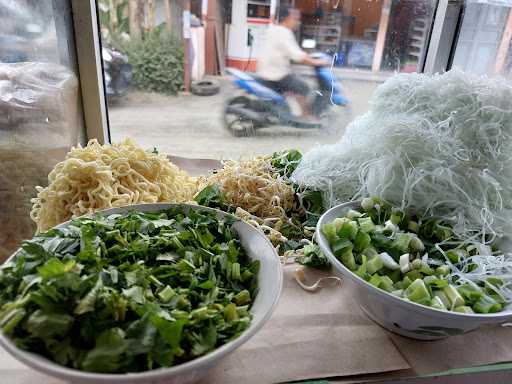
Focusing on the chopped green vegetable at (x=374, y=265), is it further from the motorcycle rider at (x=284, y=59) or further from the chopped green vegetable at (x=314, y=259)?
the motorcycle rider at (x=284, y=59)

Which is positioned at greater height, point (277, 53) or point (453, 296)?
point (277, 53)

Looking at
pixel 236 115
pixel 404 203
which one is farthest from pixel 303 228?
pixel 236 115

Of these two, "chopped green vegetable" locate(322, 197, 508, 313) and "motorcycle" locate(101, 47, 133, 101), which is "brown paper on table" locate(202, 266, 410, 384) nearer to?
"chopped green vegetable" locate(322, 197, 508, 313)

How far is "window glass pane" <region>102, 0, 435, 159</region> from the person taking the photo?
139 cm

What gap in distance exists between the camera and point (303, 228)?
1.13 meters

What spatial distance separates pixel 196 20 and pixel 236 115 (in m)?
0.40

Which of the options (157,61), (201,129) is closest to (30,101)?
(157,61)

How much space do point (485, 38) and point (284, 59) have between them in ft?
2.62

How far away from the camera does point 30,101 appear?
3.70ft

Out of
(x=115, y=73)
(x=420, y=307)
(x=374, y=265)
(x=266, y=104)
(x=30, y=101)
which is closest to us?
(x=420, y=307)

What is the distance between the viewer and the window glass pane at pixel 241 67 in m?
1.39

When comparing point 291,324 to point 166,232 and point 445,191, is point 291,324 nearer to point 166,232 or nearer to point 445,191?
point 166,232

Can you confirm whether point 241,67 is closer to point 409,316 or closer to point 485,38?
point 485,38

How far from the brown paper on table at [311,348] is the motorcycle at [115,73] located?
1.08 meters
